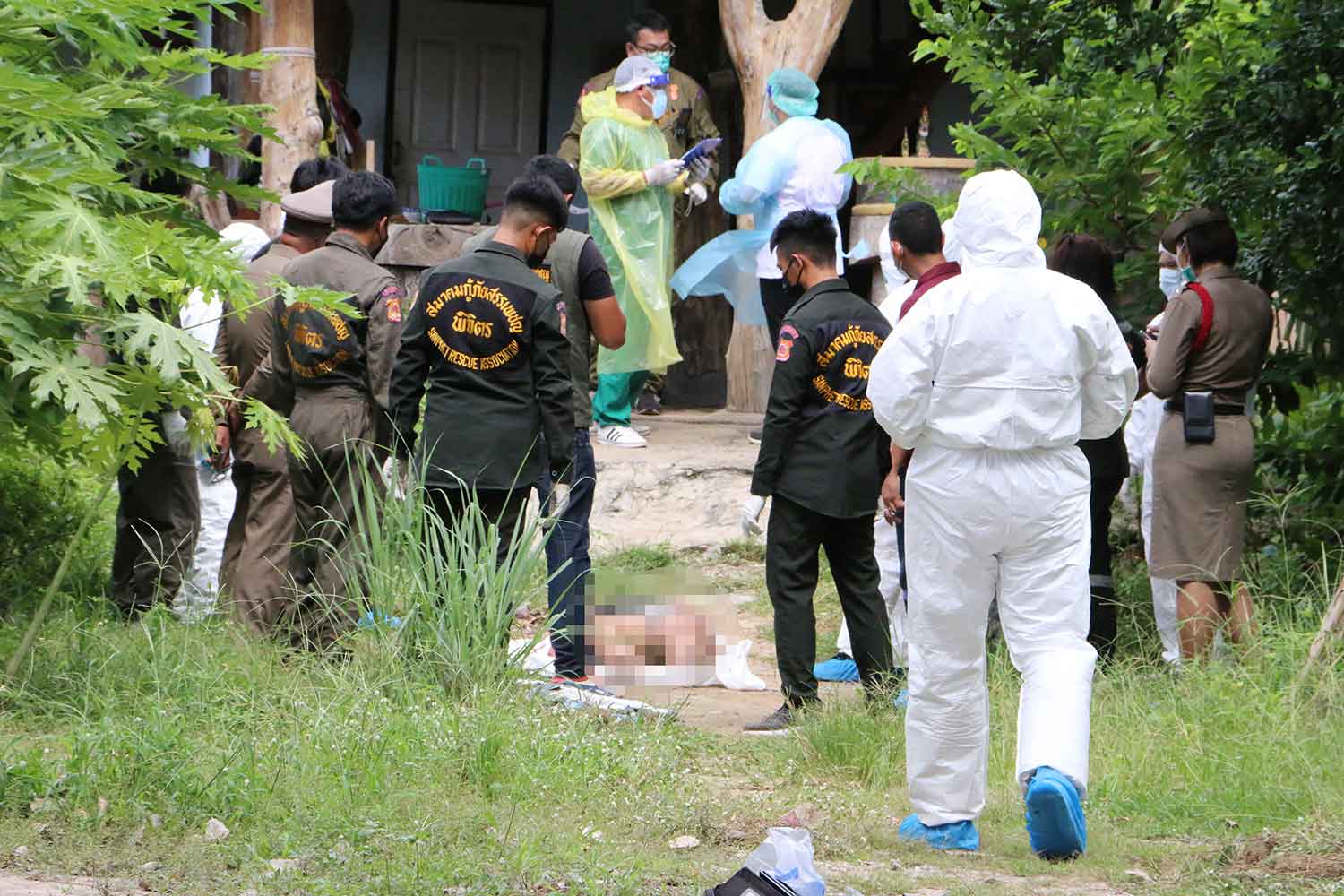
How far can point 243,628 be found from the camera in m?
6.24

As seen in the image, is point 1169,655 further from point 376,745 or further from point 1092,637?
point 376,745

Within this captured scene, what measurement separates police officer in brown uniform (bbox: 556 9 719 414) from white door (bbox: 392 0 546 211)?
216cm

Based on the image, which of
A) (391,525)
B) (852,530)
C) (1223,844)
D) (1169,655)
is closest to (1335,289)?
(1169,655)

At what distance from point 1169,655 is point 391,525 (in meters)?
3.19

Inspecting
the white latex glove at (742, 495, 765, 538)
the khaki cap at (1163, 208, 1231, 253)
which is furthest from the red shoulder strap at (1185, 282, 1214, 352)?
the white latex glove at (742, 495, 765, 538)

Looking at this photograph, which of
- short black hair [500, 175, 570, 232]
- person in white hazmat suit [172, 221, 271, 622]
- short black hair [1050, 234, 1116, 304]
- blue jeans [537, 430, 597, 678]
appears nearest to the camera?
blue jeans [537, 430, 597, 678]

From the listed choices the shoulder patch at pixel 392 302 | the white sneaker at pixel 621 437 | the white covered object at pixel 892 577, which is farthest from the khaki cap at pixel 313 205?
the white sneaker at pixel 621 437

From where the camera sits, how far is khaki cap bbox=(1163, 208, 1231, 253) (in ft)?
21.4

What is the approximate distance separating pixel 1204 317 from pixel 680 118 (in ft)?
18.3

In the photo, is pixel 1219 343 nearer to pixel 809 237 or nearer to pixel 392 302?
pixel 809 237

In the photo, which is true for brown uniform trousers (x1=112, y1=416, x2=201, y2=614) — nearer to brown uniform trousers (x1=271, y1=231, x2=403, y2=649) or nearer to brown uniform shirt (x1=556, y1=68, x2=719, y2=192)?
brown uniform trousers (x1=271, y1=231, x2=403, y2=649)

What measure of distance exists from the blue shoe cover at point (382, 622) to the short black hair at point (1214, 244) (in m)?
3.37

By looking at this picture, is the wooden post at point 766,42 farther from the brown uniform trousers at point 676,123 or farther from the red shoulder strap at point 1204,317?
the red shoulder strap at point 1204,317

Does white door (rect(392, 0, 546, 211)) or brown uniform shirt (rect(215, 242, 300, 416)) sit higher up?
white door (rect(392, 0, 546, 211))
